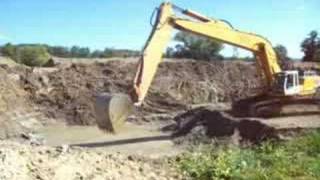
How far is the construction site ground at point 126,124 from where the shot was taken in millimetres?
8102

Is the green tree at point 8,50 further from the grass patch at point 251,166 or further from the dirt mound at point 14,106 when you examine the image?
the grass patch at point 251,166

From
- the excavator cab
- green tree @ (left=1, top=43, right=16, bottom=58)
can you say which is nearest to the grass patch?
the excavator cab

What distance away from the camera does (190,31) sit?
1714 cm

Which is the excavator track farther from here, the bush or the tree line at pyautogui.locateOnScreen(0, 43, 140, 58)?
the tree line at pyautogui.locateOnScreen(0, 43, 140, 58)

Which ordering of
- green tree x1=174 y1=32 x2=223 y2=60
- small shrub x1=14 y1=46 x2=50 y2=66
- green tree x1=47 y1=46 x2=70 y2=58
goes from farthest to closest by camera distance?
green tree x1=47 y1=46 x2=70 y2=58 → green tree x1=174 y1=32 x2=223 y2=60 → small shrub x1=14 y1=46 x2=50 y2=66

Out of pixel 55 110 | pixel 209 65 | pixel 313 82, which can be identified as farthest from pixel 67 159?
pixel 209 65

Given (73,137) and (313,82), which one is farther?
(73,137)

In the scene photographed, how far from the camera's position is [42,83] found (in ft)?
91.5

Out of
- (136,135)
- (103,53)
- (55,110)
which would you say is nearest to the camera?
(136,135)

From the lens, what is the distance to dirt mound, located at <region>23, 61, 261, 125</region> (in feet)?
85.4

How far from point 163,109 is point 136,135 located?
6.04m

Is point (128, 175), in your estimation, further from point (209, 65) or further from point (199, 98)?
point (209, 65)

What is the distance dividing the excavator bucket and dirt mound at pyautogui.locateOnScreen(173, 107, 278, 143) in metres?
3.49

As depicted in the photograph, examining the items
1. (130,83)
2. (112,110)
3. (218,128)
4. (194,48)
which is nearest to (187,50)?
(194,48)
